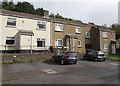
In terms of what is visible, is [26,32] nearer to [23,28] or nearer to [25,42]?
[23,28]

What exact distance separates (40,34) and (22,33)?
406 cm

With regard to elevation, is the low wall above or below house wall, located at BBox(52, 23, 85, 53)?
below

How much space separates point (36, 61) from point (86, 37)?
18447 millimetres

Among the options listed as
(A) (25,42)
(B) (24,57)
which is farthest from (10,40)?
(B) (24,57)

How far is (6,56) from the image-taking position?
25.1 m

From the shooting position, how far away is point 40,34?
109 ft

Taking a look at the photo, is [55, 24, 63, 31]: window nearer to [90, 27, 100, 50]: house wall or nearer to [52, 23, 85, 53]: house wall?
[52, 23, 85, 53]: house wall

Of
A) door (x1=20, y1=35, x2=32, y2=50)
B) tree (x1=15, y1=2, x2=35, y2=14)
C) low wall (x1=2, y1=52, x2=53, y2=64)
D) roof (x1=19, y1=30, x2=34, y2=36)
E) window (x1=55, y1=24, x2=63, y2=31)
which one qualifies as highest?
tree (x1=15, y1=2, x2=35, y2=14)

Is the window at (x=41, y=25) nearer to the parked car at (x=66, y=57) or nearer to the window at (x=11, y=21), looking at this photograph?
the window at (x=11, y=21)

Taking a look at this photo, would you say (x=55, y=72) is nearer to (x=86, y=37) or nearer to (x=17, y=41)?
(x=17, y=41)

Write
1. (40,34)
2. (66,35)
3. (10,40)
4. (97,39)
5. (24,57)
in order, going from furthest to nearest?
(97,39) < (66,35) < (40,34) < (10,40) < (24,57)

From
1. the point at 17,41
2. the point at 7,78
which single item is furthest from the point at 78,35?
the point at 7,78

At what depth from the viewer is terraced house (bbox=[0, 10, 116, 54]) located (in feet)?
97.1

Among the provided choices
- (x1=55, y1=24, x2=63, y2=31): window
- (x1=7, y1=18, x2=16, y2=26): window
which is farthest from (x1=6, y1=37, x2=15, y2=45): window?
(x1=55, y1=24, x2=63, y2=31): window
